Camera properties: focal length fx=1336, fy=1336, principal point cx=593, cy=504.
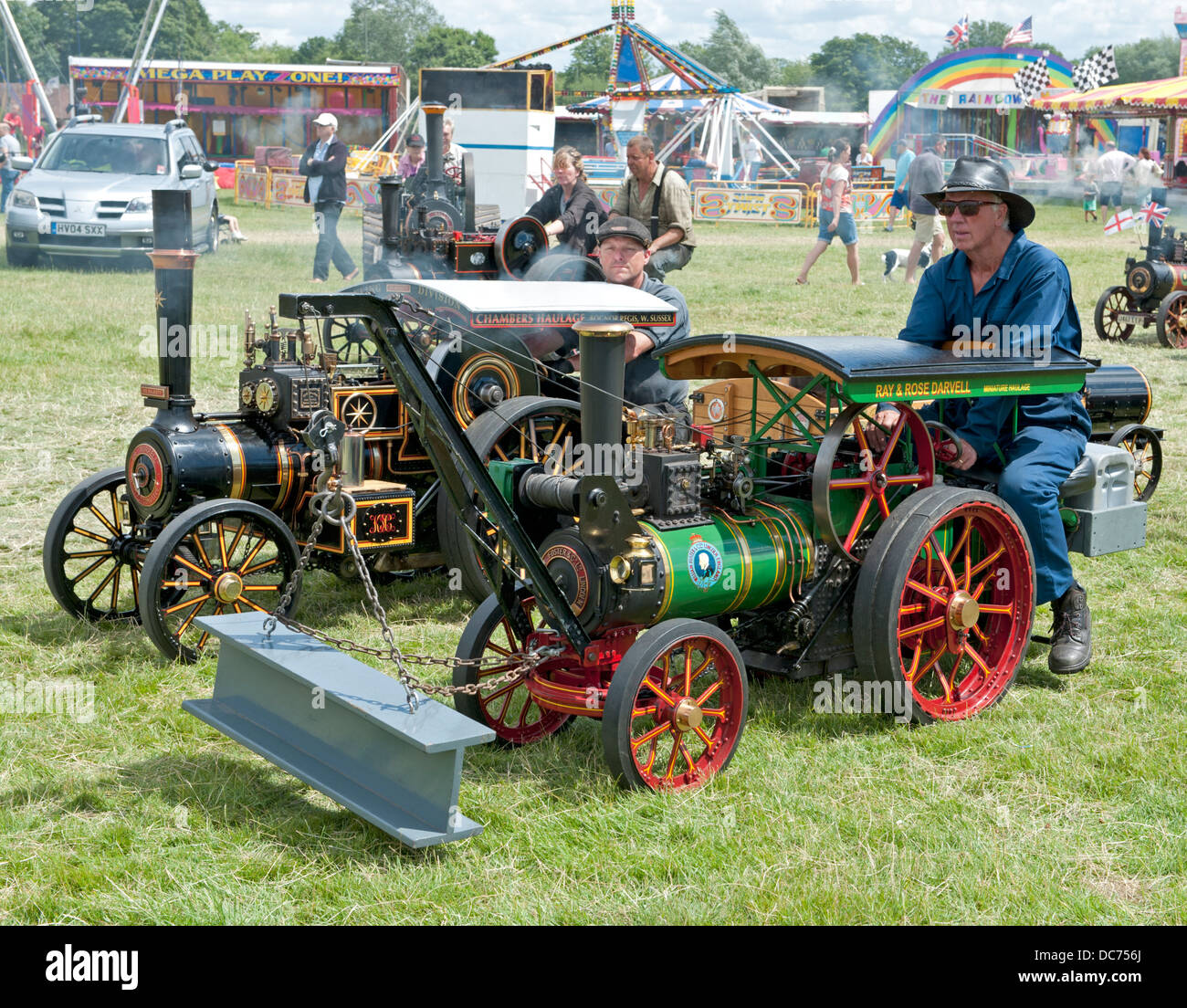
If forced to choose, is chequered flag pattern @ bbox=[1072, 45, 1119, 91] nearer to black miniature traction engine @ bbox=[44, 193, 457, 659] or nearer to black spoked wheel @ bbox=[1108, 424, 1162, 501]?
black spoked wheel @ bbox=[1108, 424, 1162, 501]

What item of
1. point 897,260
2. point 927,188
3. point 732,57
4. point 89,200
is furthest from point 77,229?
point 732,57

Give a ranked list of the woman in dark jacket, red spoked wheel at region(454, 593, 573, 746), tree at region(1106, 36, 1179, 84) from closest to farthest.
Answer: red spoked wheel at region(454, 593, 573, 746)
the woman in dark jacket
tree at region(1106, 36, 1179, 84)

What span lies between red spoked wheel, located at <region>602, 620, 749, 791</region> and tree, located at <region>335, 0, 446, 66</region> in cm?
8405

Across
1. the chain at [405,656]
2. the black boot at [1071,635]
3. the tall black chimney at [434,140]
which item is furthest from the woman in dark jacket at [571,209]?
the chain at [405,656]

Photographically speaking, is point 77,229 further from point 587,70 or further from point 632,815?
point 587,70

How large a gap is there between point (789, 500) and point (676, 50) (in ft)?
110

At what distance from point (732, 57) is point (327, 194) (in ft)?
225

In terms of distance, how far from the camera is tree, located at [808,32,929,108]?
62406mm

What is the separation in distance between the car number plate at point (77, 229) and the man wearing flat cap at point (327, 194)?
10.9 ft

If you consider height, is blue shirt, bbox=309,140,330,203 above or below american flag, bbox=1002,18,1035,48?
below

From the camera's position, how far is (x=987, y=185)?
4816 mm

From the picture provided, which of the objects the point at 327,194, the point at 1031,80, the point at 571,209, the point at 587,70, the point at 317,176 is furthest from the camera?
the point at 587,70

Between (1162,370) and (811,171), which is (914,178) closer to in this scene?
(1162,370)

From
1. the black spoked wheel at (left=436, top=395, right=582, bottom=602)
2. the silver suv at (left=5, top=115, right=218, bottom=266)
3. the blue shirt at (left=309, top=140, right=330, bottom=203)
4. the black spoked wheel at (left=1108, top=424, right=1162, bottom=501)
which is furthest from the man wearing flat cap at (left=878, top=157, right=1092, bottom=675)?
the silver suv at (left=5, top=115, right=218, bottom=266)
